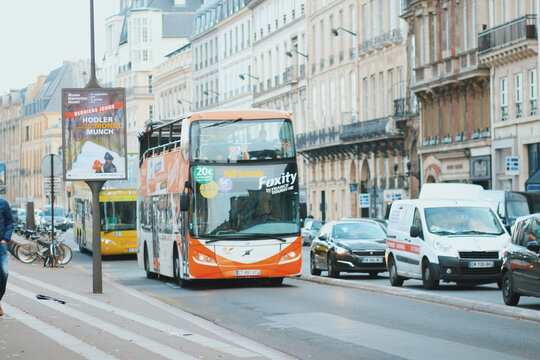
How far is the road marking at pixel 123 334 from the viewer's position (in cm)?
1361

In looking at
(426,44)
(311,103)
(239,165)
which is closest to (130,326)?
(239,165)

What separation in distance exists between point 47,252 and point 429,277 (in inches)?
635

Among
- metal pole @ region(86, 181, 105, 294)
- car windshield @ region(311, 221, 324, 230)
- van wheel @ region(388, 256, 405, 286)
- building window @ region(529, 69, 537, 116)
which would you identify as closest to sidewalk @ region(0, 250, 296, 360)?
metal pole @ region(86, 181, 105, 294)

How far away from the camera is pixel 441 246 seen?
85.0ft

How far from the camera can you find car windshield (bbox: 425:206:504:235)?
26.5m

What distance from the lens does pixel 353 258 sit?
31.6 metres

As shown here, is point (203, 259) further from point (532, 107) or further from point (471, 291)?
point (532, 107)

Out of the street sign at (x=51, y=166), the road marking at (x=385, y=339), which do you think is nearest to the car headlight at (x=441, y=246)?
the road marking at (x=385, y=339)

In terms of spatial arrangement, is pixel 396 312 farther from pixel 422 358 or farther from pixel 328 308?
pixel 422 358

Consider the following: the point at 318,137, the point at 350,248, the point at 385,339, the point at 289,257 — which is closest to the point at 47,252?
the point at 350,248

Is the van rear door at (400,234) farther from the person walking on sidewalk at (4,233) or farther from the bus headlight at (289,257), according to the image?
the person walking on sidewalk at (4,233)

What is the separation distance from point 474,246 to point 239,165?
5237mm

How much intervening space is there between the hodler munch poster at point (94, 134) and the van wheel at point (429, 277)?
21.3 ft

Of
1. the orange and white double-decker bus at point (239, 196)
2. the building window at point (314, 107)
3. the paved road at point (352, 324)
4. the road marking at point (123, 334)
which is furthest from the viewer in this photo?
the building window at point (314, 107)
